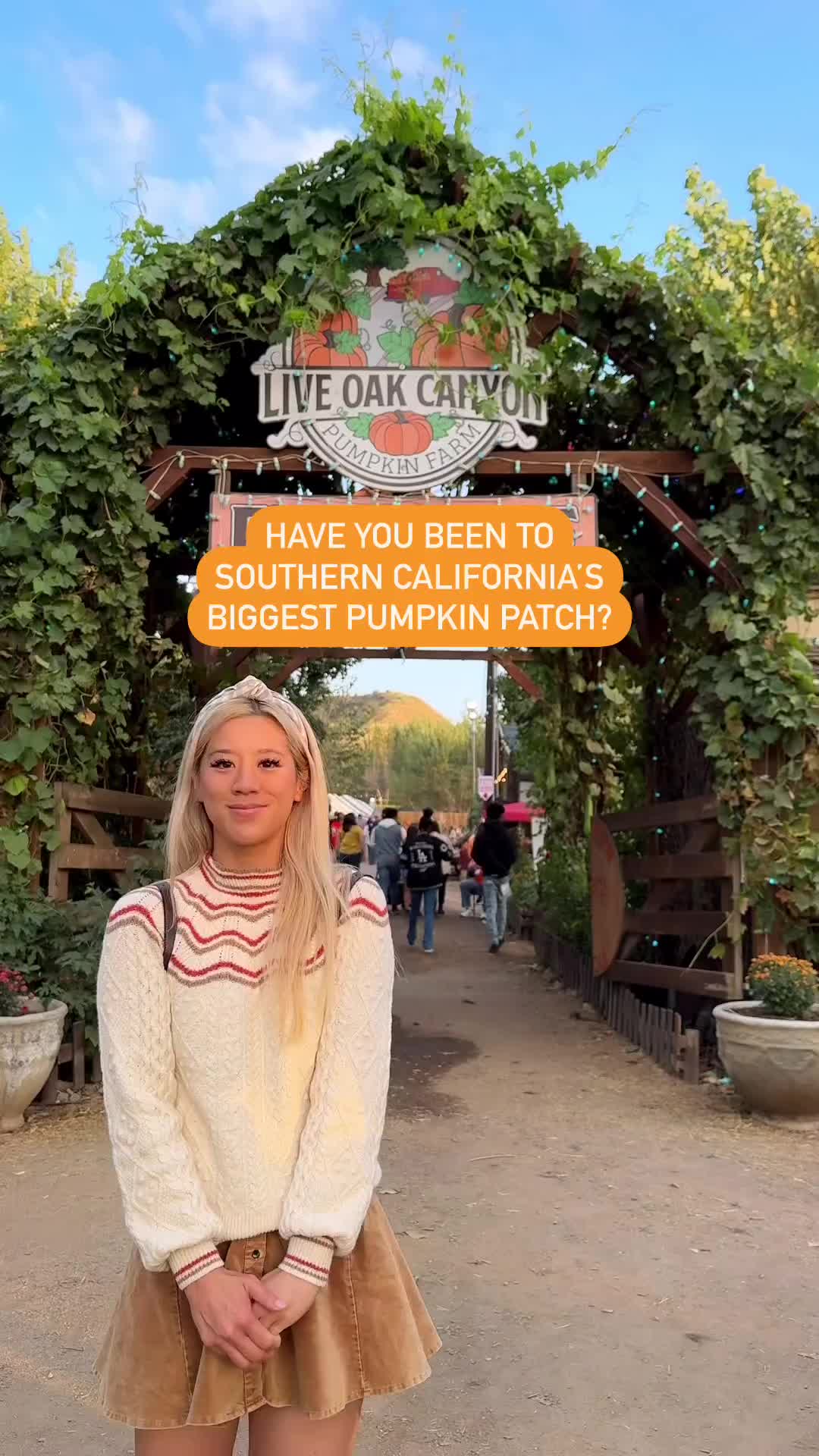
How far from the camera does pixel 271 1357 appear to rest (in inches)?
66.5

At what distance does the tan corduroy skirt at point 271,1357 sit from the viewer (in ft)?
5.48

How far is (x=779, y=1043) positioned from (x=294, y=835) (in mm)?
4665

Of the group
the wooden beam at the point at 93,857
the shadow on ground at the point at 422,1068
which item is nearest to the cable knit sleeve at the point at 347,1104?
the shadow on ground at the point at 422,1068

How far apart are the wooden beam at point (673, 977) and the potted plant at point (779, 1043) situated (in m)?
0.80

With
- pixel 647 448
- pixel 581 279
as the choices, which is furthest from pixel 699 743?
pixel 581 279

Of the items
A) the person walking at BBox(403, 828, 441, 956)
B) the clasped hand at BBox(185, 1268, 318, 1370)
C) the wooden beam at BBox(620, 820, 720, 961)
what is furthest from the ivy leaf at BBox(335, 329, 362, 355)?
the person walking at BBox(403, 828, 441, 956)

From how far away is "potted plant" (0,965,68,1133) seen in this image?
569 cm

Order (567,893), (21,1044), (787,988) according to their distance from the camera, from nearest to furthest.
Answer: (21,1044) → (787,988) → (567,893)

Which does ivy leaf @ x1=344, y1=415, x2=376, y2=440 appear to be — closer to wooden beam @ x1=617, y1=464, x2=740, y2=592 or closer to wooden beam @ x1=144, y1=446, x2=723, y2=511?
wooden beam @ x1=144, y1=446, x2=723, y2=511

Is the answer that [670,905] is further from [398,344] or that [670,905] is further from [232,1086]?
[232,1086]

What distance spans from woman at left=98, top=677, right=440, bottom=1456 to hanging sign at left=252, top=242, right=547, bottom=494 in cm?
557

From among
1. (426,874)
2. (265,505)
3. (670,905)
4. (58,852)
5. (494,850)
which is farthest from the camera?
(426,874)

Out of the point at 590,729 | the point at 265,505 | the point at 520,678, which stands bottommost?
the point at 590,729

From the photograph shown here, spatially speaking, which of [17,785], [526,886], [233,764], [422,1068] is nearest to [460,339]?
[17,785]
